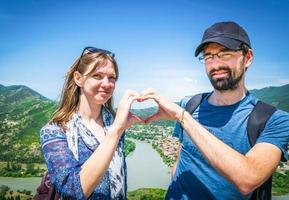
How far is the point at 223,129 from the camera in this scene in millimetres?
1874

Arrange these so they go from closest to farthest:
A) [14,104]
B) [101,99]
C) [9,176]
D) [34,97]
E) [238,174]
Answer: [238,174] → [101,99] → [9,176] → [14,104] → [34,97]

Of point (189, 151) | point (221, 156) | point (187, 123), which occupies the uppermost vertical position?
point (187, 123)

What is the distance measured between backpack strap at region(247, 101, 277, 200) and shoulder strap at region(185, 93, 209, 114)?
42 cm

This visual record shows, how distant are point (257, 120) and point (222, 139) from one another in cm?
24

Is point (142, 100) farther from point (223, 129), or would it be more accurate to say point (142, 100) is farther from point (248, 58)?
point (248, 58)

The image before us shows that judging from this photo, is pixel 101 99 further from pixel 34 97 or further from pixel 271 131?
pixel 34 97

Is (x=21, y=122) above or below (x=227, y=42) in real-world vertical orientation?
below

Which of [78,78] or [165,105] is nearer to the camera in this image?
[165,105]

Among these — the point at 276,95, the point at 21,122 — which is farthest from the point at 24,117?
the point at 276,95

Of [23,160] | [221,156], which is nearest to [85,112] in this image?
[221,156]

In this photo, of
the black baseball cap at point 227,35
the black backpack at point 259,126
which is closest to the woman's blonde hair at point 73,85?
the black baseball cap at point 227,35

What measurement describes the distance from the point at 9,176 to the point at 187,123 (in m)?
66.7

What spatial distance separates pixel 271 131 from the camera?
5.57 ft

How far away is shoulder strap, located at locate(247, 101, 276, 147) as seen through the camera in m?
1.74
